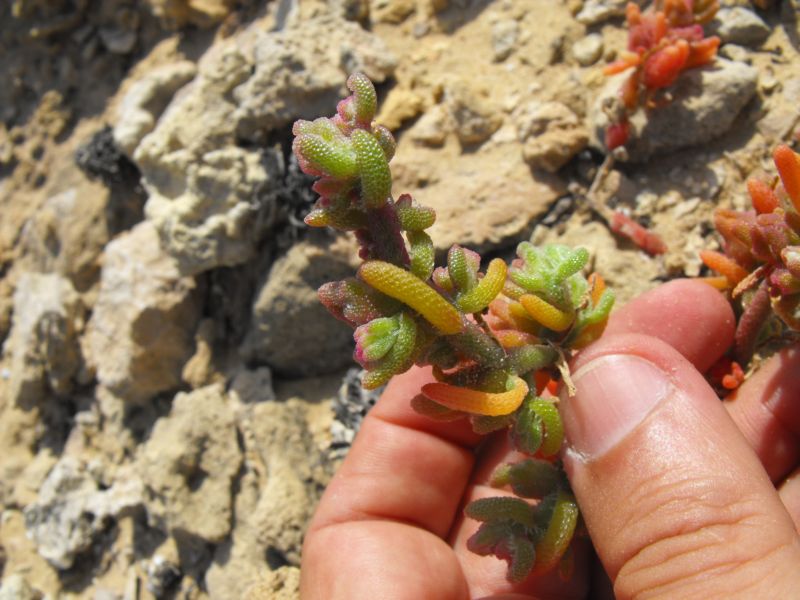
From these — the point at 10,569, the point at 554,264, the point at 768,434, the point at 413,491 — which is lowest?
the point at 10,569

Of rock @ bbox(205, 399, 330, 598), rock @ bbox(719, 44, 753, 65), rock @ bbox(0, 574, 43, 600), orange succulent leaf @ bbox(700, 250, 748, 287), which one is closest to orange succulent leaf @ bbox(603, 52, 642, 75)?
rock @ bbox(719, 44, 753, 65)

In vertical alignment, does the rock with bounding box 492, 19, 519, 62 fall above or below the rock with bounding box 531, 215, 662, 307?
above

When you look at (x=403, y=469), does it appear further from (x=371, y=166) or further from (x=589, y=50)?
(x=589, y=50)

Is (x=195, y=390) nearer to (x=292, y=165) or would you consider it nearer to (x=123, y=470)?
(x=123, y=470)

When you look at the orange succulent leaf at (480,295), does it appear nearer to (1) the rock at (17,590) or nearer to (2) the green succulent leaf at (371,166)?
(2) the green succulent leaf at (371,166)

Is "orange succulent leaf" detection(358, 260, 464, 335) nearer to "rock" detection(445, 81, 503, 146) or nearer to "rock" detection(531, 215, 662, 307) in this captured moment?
"rock" detection(531, 215, 662, 307)

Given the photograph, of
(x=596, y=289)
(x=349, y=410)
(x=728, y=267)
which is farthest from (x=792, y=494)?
(x=349, y=410)

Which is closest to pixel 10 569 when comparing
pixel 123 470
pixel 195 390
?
pixel 123 470

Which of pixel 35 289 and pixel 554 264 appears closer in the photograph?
A: pixel 554 264
